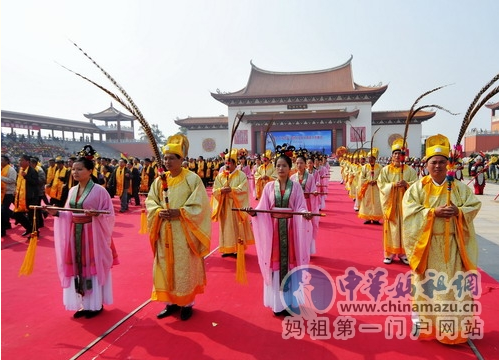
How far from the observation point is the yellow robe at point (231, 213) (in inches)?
229

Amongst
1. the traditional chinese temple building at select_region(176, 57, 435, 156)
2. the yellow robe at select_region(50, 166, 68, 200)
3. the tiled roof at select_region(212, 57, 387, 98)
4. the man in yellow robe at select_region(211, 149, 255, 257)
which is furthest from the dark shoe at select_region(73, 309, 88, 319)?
Answer: the tiled roof at select_region(212, 57, 387, 98)

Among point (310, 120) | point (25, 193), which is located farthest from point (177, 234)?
point (310, 120)

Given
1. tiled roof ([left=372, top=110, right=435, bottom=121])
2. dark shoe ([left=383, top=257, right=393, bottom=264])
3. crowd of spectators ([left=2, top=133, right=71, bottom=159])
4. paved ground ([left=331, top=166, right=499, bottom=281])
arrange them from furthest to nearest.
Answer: tiled roof ([left=372, top=110, right=435, bottom=121]) < crowd of spectators ([left=2, top=133, right=71, bottom=159]) < dark shoe ([left=383, top=257, right=393, bottom=264]) < paved ground ([left=331, top=166, right=499, bottom=281])

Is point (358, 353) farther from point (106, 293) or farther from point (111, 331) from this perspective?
point (106, 293)

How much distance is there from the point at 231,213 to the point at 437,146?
347 cm

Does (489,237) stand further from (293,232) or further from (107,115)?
(107,115)

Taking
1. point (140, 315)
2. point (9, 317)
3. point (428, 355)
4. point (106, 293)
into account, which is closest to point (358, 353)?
point (428, 355)

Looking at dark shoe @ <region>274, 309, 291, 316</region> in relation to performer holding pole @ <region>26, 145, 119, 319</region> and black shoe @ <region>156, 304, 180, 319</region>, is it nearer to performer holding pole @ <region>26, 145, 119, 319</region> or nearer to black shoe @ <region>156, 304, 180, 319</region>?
black shoe @ <region>156, 304, 180, 319</region>

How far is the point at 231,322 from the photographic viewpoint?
356 cm

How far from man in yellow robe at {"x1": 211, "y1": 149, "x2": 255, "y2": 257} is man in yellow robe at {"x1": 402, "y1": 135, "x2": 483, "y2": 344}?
3.00 meters

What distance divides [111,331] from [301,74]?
4229cm

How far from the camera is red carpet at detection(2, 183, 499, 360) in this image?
9.94ft

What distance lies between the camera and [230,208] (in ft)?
19.5

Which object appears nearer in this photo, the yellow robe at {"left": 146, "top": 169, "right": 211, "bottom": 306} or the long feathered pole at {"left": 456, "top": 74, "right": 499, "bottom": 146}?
the long feathered pole at {"left": 456, "top": 74, "right": 499, "bottom": 146}
